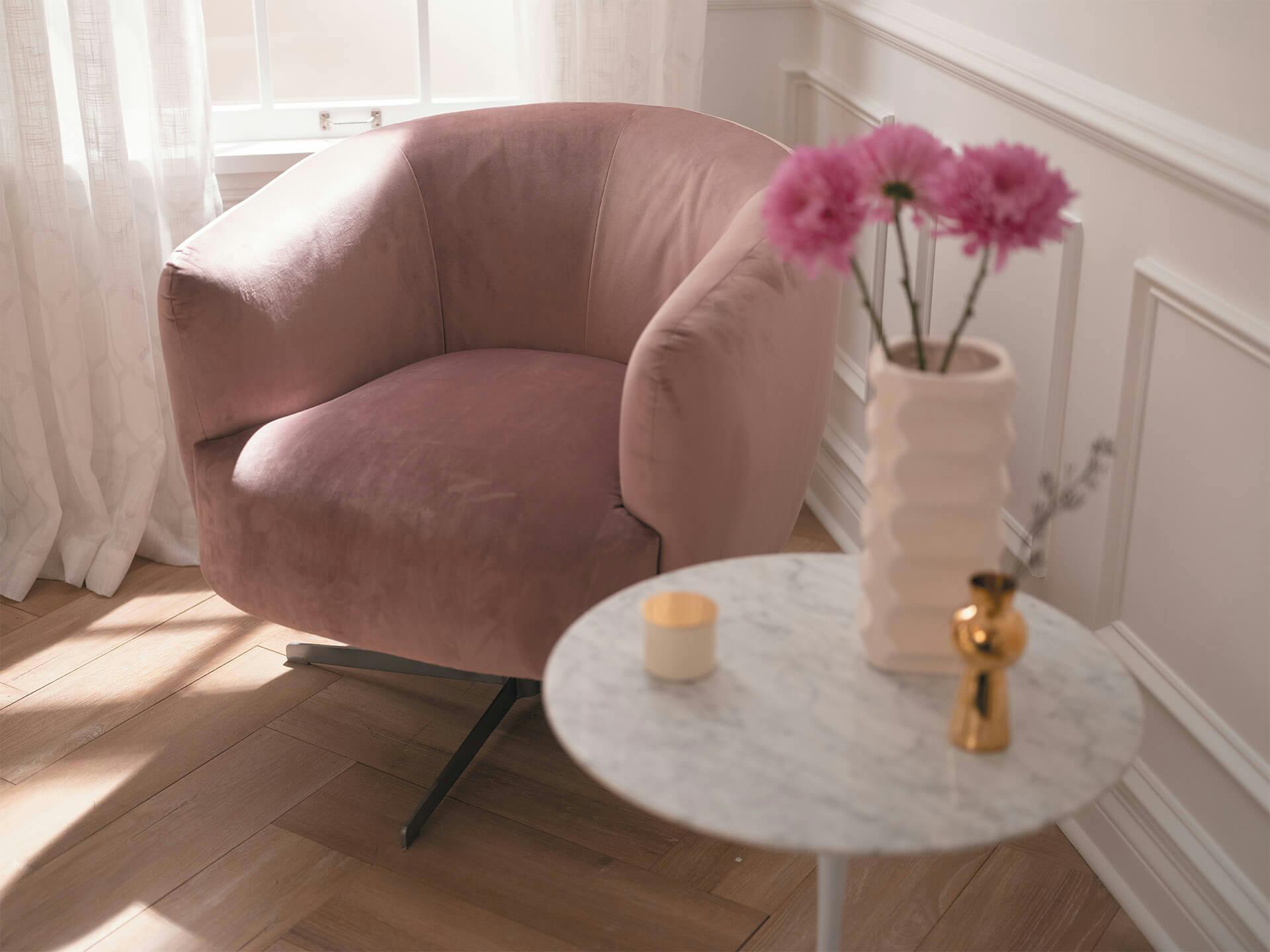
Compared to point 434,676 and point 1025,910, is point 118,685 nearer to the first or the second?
point 434,676

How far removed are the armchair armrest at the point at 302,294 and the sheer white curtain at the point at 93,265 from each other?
0.40 m

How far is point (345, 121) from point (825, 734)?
178cm

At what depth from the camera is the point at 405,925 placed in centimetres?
141

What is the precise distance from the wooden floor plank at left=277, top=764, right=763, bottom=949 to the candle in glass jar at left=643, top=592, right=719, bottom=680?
22.4 inches

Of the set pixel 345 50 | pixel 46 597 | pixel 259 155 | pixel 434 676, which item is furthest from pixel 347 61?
pixel 434 676

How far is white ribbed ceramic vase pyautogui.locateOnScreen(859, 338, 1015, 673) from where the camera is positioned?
2.89 feet

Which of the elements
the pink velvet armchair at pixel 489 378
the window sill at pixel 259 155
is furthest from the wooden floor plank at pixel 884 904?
the window sill at pixel 259 155

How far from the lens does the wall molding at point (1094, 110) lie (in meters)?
1.15

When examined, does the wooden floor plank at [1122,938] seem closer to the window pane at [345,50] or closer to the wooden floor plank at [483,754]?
the wooden floor plank at [483,754]

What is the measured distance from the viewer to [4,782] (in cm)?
165

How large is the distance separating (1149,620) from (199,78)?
5.36 feet

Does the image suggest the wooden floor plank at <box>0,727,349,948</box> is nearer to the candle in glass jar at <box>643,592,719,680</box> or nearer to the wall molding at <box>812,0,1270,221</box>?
the candle in glass jar at <box>643,592,719,680</box>

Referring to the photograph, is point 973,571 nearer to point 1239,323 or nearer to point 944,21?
point 1239,323

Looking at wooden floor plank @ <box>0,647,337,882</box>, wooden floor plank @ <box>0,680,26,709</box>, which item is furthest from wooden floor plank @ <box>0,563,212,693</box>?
wooden floor plank @ <box>0,647,337,882</box>
